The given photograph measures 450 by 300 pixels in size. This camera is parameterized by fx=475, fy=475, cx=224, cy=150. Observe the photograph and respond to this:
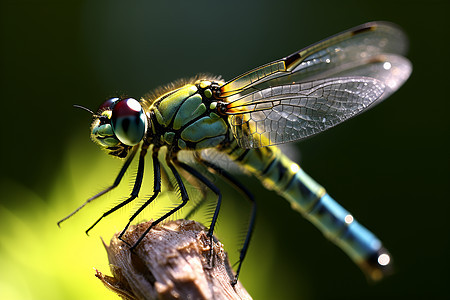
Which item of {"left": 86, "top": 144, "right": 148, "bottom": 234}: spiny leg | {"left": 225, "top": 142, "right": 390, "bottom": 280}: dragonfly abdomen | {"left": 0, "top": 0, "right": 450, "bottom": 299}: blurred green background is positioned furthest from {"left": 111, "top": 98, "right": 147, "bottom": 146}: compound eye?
{"left": 0, "top": 0, "right": 450, "bottom": 299}: blurred green background

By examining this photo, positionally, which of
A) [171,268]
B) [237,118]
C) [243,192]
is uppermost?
[237,118]

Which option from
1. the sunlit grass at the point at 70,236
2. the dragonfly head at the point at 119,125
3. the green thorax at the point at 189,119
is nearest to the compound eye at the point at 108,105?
the dragonfly head at the point at 119,125

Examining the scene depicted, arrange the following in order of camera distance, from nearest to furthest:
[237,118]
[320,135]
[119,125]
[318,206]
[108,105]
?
[119,125] → [108,105] → [237,118] → [318,206] → [320,135]

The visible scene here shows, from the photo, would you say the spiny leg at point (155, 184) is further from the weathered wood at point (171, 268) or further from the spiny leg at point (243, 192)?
the weathered wood at point (171, 268)

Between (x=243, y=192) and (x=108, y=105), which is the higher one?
(x=108, y=105)

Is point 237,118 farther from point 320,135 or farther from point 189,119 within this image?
point 320,135

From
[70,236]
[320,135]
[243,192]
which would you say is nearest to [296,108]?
[243,192]

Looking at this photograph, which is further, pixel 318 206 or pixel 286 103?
pixel 318 206
